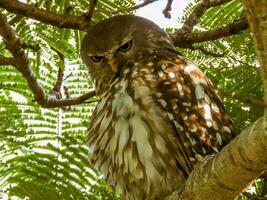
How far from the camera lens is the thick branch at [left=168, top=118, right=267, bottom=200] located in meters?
1.99

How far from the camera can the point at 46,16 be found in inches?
145

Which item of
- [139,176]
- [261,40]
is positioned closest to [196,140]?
[139,176]

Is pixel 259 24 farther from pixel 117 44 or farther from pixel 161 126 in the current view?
pixel 117 44

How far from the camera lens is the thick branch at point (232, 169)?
1988 mm

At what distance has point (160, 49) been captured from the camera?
420 cm

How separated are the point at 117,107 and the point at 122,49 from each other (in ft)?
2.81

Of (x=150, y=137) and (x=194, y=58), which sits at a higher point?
(x=194, y=58)

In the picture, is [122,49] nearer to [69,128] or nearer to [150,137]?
[69,128]

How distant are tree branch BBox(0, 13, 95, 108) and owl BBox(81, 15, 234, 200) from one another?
268mm

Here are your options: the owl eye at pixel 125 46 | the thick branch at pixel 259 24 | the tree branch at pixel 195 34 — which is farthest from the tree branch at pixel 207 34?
→ the thick branch at pixel 259 24

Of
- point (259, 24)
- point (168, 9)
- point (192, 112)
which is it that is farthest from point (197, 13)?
point (259, 24)

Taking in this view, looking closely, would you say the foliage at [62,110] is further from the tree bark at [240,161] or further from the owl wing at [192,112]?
the tree bark at [240,161]

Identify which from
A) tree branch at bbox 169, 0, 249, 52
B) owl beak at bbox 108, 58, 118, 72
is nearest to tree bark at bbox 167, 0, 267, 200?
tree branch at bbox 169, 0, 249, 52

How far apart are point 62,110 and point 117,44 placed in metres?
0.56
